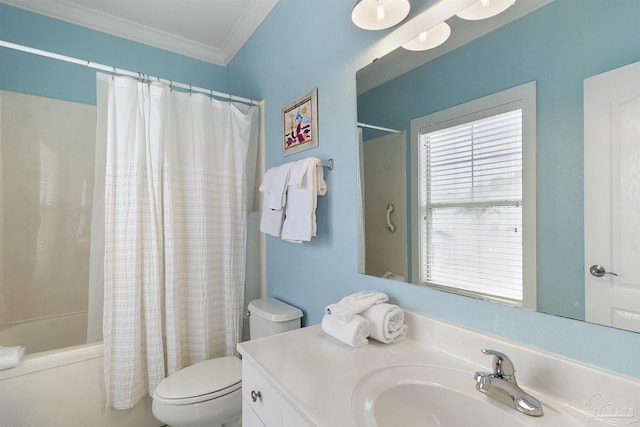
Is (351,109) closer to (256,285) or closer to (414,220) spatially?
(414,220)

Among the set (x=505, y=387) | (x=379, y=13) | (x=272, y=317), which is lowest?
(x=272, y=317)

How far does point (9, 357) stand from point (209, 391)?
881 mm

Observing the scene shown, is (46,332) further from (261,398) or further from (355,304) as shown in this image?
(355,304)

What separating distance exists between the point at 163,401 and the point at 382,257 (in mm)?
1127

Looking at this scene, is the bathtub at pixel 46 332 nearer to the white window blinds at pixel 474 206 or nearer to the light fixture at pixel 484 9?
the white window blinds at pixel 474 206

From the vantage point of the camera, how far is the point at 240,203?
6.21 feet

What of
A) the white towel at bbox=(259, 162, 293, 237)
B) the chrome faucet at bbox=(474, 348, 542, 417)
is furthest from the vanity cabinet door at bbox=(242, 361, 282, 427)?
the white towel at bbox=(259, 162, 293, 237)

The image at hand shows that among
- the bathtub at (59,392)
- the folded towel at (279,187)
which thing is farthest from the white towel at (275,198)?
the bathtub at (59,392)

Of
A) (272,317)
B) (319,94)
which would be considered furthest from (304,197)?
(272,317)

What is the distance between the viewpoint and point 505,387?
0.67 metres

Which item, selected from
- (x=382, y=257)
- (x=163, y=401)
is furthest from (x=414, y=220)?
(x=163, y=401)

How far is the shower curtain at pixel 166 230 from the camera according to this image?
152cm

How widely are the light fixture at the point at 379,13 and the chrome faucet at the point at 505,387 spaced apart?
107 cm

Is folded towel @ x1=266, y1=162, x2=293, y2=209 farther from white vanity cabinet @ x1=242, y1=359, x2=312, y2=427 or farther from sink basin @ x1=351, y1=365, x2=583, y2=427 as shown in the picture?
sink basin @ x1=351, y1=365, x2=583, y2=427
